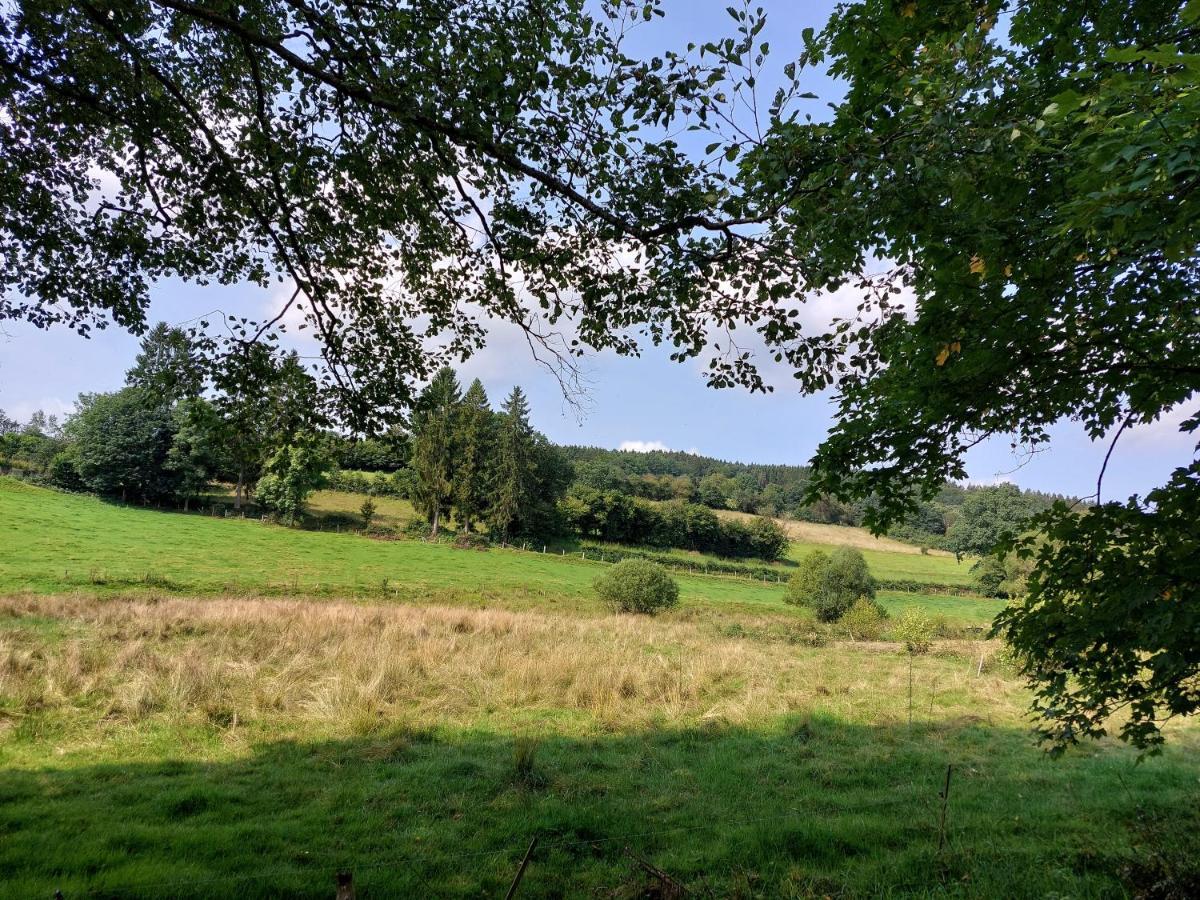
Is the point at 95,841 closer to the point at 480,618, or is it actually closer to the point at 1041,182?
the point at 1041,182

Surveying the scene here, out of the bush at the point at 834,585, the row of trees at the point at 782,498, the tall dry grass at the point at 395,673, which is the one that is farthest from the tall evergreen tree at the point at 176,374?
the row of trees at the point at 782,498

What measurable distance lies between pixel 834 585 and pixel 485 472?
38.5 m

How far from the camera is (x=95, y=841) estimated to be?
503 cm

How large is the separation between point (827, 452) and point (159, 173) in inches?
308

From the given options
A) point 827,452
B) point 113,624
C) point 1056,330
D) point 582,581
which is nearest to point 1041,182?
point 1056,330

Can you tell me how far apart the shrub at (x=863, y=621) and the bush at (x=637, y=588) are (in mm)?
8778

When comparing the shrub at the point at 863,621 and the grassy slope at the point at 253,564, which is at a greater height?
the shrub at the point at 863,621

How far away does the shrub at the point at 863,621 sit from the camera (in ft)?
92.3

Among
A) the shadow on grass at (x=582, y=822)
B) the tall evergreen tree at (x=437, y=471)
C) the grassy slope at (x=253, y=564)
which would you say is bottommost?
the grassy slope at (x=253, y=564)

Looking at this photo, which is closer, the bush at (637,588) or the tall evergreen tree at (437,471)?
the bush at (637,588)

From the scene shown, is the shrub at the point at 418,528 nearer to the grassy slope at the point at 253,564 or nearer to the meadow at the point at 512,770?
A: the grassy slope at the point at 253,564

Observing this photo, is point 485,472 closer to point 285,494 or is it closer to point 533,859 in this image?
point 285,494

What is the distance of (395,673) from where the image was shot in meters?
11.8

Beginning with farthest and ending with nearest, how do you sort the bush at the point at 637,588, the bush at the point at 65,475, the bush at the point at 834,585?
the bush at the point at 65,475
the bush at the point at 834,585
the bush at the point at 637,588
